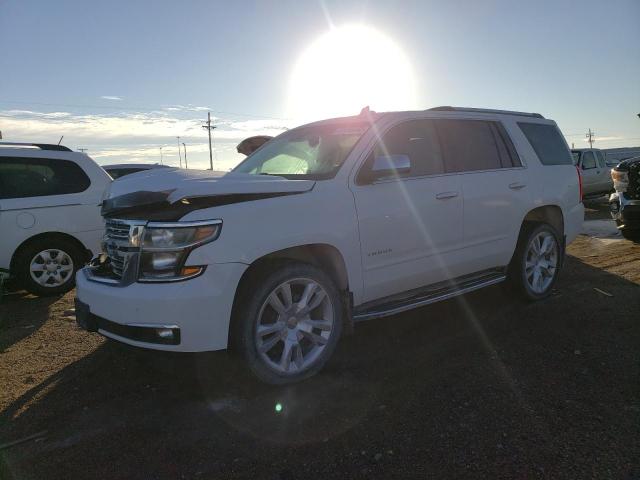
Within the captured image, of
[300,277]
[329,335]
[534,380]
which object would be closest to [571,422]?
[534,380]

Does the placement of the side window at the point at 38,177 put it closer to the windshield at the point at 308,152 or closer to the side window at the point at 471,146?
the windshield at the point at 308,152

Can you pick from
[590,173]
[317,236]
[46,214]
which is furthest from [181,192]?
[590,173]

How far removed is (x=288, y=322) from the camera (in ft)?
11.0

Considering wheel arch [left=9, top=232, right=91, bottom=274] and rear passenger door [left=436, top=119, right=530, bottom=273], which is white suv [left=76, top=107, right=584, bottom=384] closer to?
rear passenger door [left=436, top=119, right=530, bottom=273]

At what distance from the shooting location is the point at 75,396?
3379 mm

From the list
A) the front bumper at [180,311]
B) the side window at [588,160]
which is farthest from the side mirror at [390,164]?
the side window at [588,160]

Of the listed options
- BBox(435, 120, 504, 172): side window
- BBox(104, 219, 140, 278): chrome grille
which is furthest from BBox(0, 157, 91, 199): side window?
BBox(435, 120, 504, 172): side window

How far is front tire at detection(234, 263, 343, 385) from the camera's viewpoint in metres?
3.11

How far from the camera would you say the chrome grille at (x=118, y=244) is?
3162mm

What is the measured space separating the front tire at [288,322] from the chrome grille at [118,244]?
0.81 metres

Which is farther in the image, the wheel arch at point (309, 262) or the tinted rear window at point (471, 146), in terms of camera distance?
the tinted rear window at point (471, 146)

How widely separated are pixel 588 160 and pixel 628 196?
893 centimetres

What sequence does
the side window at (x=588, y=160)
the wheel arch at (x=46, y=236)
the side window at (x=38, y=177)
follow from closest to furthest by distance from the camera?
the wheel arch at (x=46, y=236) → the side window at (x=38, y=177) → the side window at (x=588, y=160)

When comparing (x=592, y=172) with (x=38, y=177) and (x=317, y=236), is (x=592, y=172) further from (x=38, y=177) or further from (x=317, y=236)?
(x=38, y=177)
